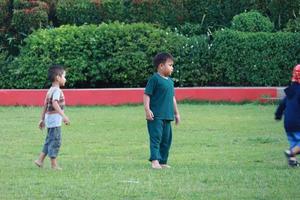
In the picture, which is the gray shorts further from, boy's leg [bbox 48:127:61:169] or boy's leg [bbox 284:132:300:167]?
boy's leg [bbox 284:132:300:167]

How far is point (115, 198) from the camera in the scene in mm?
8344

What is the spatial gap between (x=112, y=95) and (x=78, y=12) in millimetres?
3553

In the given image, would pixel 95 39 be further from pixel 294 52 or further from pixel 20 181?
pixel 20 181

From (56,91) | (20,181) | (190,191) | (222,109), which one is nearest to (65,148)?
(56,91)

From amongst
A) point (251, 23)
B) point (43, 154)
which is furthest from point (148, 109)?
point (251, 23)

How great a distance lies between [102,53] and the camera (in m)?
21.2

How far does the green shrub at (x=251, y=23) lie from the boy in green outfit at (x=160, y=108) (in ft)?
34.6

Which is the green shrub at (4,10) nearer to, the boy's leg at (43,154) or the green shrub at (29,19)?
the green shrub at (29,19)

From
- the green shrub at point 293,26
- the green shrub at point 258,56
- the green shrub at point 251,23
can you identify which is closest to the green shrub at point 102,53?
the green shrub at point 258,56

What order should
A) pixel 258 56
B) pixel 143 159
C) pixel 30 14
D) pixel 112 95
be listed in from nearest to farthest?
pixel 143 159 < pixel 112 95 < pixel 258 56 < pixel 30 14

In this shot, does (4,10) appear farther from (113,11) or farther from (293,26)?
(293,26)

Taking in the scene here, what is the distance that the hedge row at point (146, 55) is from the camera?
68.4 ft

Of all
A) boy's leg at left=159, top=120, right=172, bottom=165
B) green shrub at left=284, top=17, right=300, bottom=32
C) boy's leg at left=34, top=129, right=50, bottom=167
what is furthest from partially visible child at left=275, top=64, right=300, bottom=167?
green shrub at left=284, top=17, right=300, bottom=32

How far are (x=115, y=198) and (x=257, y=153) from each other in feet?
13.3
